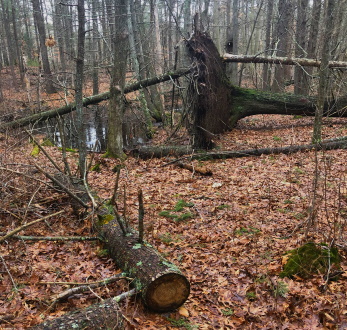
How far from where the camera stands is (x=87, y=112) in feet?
77.3

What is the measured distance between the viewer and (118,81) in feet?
31.0

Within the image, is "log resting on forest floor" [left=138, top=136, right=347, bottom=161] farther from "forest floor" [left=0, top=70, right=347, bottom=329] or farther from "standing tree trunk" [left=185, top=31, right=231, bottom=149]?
"standing tree trunk" [left=185, top=31, right=231, bottom=149]

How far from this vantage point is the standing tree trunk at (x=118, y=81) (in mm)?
8781

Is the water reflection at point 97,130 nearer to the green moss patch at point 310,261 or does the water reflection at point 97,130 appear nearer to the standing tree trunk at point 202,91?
the standing tree trunk at point 202,91

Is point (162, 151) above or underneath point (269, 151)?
underneath

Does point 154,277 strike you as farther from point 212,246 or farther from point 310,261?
point 310,261

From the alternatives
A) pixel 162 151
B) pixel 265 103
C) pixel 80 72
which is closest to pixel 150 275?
pixel 80 72

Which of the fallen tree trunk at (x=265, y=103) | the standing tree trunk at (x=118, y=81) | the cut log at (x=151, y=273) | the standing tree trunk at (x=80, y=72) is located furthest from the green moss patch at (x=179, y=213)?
the fallen tree trunk at (x=265, y=103)

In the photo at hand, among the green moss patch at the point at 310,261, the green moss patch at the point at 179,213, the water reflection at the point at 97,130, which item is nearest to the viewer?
the green moss patch at the point at 310,261

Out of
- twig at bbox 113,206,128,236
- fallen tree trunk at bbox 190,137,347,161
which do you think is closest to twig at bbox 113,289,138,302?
twig at bbox 113,206,128,236

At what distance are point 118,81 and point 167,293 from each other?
7338 mm

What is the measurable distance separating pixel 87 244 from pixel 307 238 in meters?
3.51

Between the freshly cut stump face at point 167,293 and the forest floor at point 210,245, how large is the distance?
4.4 inches

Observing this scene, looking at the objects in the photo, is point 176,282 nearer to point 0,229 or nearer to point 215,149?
point 0,229
